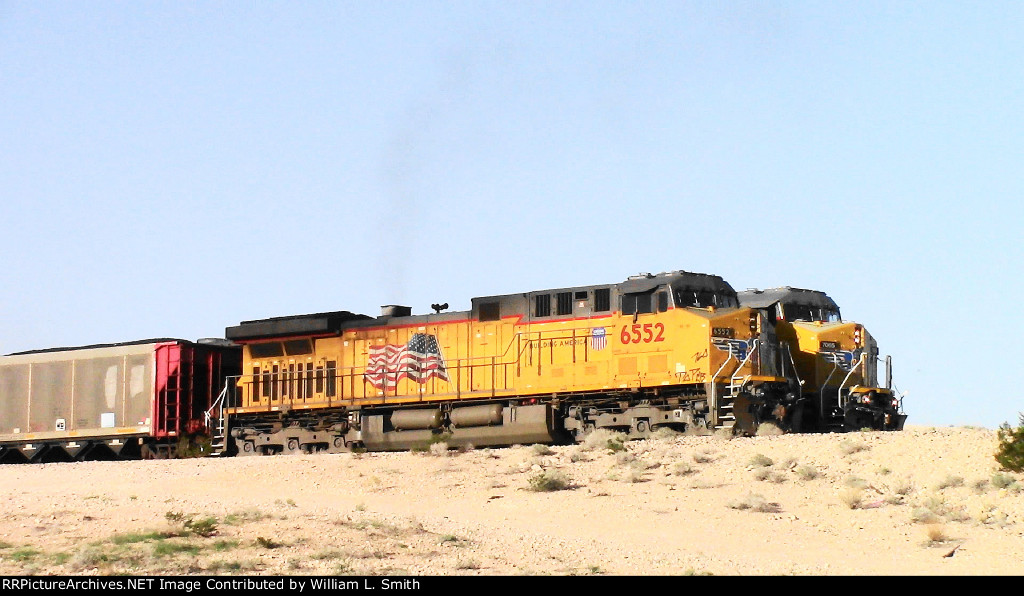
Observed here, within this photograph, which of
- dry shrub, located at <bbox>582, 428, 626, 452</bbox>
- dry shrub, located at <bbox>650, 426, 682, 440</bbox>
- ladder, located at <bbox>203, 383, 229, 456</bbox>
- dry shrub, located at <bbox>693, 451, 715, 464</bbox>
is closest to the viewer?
dry shrub, located at <bbox>693, 451, 715, 464</bbox>

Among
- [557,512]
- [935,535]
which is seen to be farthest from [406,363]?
[935,535]

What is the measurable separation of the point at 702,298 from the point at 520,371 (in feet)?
13.7

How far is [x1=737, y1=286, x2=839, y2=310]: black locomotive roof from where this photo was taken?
28.6 metres

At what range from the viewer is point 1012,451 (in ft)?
62.0

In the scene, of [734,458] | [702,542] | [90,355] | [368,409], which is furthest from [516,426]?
A: [90,355]

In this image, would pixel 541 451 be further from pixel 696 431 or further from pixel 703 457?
pixel 696 431

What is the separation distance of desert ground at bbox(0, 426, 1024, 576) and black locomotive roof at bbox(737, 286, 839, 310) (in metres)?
5.82

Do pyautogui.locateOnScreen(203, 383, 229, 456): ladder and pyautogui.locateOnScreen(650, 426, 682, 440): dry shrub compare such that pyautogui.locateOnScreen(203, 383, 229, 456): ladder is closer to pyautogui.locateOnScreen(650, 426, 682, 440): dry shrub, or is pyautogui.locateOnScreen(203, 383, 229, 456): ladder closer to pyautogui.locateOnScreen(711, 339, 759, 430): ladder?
pyautogui.locateOnScreen(650, 426, 682, 440): dry shrub

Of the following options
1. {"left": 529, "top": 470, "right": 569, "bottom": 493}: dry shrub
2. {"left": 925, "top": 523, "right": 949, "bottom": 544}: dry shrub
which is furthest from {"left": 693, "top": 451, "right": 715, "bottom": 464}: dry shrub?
{"left": 925, "top": 523, "right": 949, "bottom": 544}: dry shrub

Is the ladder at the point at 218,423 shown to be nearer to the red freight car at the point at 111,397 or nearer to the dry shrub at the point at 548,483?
the red freight car at the point at 111,397

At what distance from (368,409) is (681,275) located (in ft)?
26.4

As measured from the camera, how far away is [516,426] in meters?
26.1

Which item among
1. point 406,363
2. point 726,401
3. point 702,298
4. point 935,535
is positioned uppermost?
point 702,298

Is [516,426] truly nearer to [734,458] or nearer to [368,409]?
[368,409]
